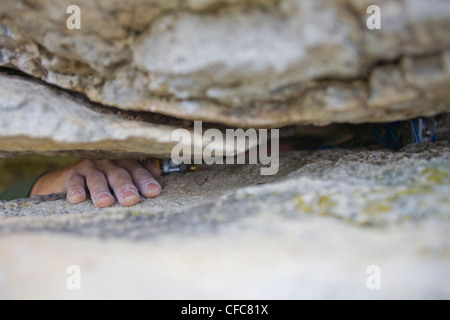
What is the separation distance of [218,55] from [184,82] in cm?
14

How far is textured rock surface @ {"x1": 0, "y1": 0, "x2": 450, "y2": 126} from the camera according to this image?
1.01 m

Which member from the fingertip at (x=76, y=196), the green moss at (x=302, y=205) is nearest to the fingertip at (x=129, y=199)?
the fingertip at (x=76, y=196)

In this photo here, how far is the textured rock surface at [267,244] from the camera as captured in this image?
796 millimetres

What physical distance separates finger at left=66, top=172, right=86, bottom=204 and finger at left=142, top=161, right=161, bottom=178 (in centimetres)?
31

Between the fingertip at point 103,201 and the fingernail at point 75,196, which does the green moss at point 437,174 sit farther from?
the fingernail at point 75,196

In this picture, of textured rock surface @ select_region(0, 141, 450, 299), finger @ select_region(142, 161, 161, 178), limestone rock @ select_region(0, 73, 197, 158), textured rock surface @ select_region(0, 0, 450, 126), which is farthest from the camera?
finger @ select_region(142, 161, 161, 178)

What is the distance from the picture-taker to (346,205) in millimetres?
1035

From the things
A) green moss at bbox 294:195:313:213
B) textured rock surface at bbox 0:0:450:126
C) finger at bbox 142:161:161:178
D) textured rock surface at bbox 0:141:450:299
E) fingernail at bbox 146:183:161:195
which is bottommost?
textured rock surface at bbox 0:141:450:299

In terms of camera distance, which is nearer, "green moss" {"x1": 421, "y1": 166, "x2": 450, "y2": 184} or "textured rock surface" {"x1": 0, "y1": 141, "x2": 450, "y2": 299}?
"textured rock surface" {"x1": 0, "y1": 141, "x2": 450, "y2": 299}

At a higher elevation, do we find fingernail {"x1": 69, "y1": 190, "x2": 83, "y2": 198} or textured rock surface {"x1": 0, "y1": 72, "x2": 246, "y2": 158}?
textured rock surface {"x1": 0, "y1": 72, "x2": 246, "y2": 158}

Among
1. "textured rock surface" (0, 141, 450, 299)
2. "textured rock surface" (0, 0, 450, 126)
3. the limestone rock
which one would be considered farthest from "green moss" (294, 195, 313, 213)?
the limestone rock

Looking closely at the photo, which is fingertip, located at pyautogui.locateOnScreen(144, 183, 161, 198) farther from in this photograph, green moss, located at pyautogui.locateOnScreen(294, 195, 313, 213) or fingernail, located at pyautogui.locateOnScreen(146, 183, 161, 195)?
green moss, located at pyautogui.locateOnScreen(294, 195, 313, 213)

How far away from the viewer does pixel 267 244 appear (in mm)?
904

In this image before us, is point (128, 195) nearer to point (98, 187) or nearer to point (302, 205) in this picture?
point (98, 187)
